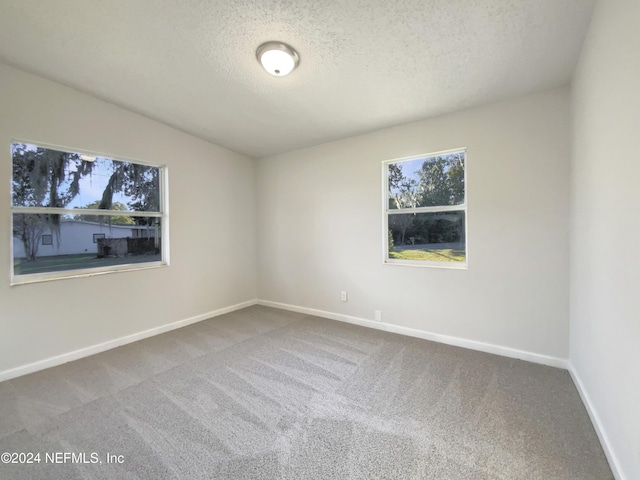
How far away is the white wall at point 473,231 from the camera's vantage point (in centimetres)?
238

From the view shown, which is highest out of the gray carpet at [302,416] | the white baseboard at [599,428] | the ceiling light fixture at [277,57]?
the ceiling light fixture at [277,57]

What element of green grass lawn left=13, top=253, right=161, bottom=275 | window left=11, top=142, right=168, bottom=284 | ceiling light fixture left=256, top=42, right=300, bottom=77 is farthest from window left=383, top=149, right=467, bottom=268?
green grass lawn left=13, top=253, right=161, bottom=275

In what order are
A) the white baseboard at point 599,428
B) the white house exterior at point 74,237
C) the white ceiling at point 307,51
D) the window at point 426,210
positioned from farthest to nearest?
the window at point 426,210, the white house exterior at point 74,237, the white ceiling at point 307,51, the white baseboard at point 599,428

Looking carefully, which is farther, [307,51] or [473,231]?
[473,231]

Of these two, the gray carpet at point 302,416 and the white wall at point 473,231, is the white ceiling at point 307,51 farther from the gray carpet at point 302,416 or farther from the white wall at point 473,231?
the gray carpet at point 302,416

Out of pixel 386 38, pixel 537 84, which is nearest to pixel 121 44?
pixel 386 38

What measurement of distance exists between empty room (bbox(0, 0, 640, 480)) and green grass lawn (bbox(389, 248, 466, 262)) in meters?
0.03

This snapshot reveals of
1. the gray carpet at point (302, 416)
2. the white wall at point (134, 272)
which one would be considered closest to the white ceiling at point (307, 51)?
the white wall at point (134, 272)

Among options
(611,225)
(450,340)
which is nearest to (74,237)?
(450,340)

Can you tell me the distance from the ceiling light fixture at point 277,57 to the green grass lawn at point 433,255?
7.47 feet

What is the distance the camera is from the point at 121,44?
2.05 meters

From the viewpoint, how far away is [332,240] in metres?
3.75

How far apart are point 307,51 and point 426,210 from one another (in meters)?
2.02

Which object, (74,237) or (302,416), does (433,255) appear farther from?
(74,237)
